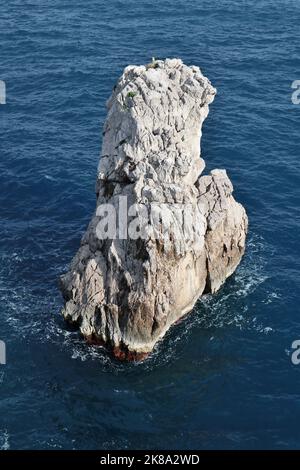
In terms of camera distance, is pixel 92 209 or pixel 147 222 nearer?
pixel 147 222

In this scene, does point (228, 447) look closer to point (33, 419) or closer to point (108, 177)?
point (33, 419)

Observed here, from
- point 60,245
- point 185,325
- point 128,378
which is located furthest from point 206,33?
point 128,378

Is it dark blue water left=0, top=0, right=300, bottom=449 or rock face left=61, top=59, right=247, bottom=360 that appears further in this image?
rock face left=61, top=59, right=247, bottom=360

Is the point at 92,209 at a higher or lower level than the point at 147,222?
higher
